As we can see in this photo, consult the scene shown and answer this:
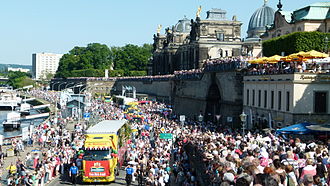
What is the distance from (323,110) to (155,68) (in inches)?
4331

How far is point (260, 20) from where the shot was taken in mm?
110812

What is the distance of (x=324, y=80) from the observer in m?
33.6

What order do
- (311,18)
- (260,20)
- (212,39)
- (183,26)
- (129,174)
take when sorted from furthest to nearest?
(183,26) → (260,20) → (212,39) → (311,18) → (129,174)

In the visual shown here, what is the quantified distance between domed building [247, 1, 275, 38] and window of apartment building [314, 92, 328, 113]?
76.9m

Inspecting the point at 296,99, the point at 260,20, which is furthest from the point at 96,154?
the point at 260,20

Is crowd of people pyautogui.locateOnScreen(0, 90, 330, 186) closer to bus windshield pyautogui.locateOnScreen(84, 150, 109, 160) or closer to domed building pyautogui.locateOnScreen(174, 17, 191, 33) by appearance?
bus windshield pyautogui.locateOnScreen(84, 150, 109, 160)

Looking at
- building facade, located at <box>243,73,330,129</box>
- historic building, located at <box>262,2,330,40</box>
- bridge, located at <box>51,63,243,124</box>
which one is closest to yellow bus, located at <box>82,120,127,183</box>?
building facade, located at <box>243,73,330,129</box>

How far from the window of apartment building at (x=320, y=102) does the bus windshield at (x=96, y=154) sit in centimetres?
1417

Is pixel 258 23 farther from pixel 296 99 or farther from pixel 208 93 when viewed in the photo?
pixel 296 99

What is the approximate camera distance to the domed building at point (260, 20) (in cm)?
11000

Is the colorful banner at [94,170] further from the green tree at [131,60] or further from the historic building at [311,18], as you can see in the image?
the green tree at [131,60]

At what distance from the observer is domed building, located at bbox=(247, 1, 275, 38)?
11000 cm

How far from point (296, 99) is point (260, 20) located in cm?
7927

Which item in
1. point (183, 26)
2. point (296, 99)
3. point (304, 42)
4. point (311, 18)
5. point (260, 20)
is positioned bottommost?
point (296, 99)
